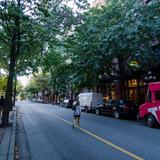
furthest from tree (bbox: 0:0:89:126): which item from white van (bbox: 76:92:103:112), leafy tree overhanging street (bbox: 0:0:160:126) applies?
white van (bbox: 76:92:103:112)

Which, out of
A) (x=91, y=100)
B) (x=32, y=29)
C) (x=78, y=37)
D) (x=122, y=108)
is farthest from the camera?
(x=91, y=100)

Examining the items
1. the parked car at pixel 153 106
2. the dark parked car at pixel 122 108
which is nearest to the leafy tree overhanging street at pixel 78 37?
the dark parked car at pixel 122 108

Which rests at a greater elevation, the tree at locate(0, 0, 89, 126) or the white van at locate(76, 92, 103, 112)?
the tree at locate(0, 0, 89, 126)

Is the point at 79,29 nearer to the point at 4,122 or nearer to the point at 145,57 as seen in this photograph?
the point at 145,57

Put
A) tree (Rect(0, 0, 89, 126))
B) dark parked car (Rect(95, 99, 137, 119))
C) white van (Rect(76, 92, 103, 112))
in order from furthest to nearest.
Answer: white van (Rect(76, 92, 103, 112)) < dark parked car (Rect(95, 99, 137, 119)) < tree (Rect(0, 0, 89, 126))

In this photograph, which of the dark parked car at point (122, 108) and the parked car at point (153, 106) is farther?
the dark parked car at point (122, 108)

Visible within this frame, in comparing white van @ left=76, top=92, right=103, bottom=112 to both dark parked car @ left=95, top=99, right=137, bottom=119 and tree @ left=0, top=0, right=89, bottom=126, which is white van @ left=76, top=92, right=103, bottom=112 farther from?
tree @ left=0, top=0, right=89, bottom=126

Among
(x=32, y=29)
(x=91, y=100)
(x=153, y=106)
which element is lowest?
(x=153, y=106)

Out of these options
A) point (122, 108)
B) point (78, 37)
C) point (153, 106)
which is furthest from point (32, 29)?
point (122, 108)

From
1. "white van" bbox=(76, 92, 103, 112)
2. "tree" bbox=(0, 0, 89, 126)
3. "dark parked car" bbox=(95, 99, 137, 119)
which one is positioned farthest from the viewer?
"white van" bbox=(76, 92, 103, 112)

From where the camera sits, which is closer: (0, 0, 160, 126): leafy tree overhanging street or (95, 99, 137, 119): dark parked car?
(0, 0, 160, 126): leafy tree overhanging street

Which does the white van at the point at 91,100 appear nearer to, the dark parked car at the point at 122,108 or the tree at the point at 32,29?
the dark parked car at the point at 122,108

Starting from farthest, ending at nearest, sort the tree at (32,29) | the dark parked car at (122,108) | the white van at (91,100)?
the white van at (91,100), the dark parked car at (122,108), the tree at (32,29)

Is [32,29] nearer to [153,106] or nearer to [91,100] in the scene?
[153,106]
